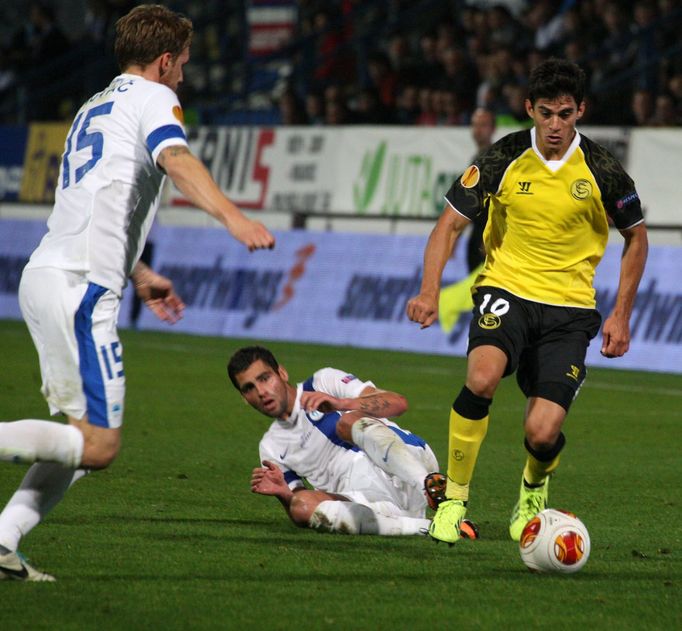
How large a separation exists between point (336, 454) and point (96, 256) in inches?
86.1

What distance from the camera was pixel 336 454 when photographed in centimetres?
718

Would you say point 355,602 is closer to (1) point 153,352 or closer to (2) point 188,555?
(2) point 188,555

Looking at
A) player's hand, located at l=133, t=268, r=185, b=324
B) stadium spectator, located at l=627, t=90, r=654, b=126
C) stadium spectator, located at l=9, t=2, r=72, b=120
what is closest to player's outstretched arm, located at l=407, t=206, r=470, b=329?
player's hand, located at l=133, t=268, r=185, b=324

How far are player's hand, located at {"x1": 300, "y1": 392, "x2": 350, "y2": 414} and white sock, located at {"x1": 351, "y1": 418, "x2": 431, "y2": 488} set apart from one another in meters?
0.17

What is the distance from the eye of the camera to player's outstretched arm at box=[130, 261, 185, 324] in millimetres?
5641

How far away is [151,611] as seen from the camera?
16.5 feet

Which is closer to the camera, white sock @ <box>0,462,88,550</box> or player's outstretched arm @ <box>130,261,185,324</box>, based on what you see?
white sock @ <box>0,462,88,550</box>

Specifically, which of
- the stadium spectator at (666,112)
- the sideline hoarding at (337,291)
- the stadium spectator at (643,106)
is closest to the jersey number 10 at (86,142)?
the sideline hoarding at (337,291)

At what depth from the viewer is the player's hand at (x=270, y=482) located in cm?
680

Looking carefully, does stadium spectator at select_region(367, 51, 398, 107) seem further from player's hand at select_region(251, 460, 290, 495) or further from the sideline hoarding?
player's hand at select_region(251, 460, 290, 495)

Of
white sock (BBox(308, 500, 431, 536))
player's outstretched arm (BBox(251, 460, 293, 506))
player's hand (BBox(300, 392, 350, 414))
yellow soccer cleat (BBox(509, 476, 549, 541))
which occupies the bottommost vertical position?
white sock (BBox(308, 500, 431, 536))

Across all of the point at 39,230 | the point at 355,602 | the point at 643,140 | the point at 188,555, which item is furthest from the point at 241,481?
the point at 39,230

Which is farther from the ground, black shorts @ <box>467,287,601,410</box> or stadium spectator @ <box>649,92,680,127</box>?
black shorts @ <box>467,287,601,410</box>

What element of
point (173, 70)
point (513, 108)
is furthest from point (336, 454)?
point (513, 108)
